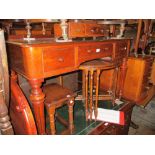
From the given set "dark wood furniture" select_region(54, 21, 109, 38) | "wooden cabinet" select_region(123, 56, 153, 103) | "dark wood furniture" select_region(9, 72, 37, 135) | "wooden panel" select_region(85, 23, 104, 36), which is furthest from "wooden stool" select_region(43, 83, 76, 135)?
"wooden cabinet" select_region(123, 56, 153, 103)

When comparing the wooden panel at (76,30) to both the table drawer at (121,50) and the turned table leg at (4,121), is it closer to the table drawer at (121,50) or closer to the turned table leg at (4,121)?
the table drawer at (121,50)

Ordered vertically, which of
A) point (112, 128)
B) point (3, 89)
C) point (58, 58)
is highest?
point (58, 58)

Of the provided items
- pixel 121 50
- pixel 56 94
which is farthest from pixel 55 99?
pixel 121 50

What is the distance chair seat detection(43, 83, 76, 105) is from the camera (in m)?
1.03

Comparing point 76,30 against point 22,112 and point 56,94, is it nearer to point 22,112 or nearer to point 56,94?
point 56,94

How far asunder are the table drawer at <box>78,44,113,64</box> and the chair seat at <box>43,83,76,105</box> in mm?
283

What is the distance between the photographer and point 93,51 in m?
1.17

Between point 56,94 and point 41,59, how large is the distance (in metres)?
0.39

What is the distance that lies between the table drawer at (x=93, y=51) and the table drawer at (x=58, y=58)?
9cm

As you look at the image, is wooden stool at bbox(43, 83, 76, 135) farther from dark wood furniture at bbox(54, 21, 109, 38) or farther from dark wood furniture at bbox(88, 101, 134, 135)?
dark wood furniture at bbox(54, 21, 109, 38)

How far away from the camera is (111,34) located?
1.92 meters

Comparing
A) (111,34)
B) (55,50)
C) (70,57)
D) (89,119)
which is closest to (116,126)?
(89,119)
